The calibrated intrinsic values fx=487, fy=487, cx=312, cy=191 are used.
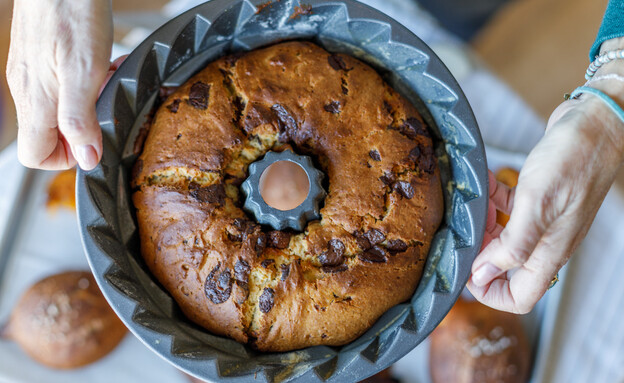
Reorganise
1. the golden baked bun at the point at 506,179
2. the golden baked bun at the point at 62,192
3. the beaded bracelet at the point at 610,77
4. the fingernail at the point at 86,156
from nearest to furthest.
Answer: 1. the fingernail at the point at 86,156
2. the beaded bracelet at the point at 610,77
3. the golden baked bun at the point at 506,179
4. the golden baked bun at the point at 62,192

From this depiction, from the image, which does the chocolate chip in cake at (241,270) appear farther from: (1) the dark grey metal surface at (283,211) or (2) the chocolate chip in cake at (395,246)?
(2) the chocolate chip in cake at (395,246)

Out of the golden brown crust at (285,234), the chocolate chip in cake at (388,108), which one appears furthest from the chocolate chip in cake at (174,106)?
the chocolate chip in cake at (388,108)

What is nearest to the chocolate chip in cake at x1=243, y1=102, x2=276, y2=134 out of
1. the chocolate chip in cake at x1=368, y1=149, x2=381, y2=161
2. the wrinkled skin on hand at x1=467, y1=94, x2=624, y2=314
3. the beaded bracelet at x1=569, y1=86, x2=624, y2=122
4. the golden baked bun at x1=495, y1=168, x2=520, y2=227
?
the chocolate chip in cake at x1=368, y1=149, x2=381, y2=161

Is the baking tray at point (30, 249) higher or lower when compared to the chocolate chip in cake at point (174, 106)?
lower

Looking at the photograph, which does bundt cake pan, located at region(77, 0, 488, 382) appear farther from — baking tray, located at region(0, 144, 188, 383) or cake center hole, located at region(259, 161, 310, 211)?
baking tray, located at region(0, 144, 188, 383)

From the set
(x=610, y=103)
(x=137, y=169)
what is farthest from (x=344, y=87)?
(x=610, y=103)

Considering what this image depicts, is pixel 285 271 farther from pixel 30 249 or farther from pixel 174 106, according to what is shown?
pixel 30 249

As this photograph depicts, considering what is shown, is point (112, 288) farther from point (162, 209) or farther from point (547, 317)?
point (547, 317)

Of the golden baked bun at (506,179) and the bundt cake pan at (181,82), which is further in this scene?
the golden baked bun at (506,179)
